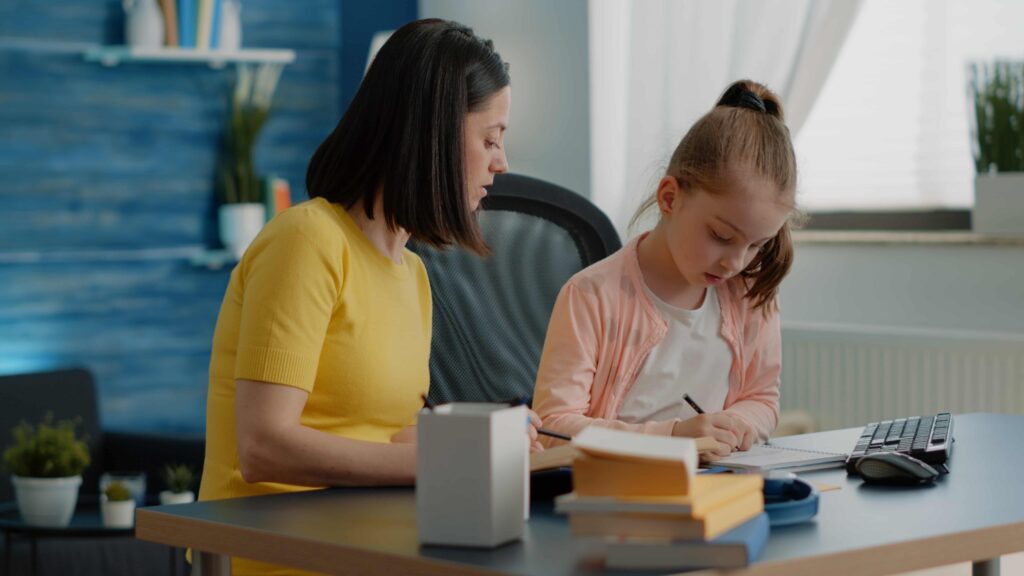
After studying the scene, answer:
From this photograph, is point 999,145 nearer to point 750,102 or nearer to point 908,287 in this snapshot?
point 908,287

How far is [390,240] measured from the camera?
164cm

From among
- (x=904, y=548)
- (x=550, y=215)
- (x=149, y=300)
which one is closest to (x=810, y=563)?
(x=904, y=548)

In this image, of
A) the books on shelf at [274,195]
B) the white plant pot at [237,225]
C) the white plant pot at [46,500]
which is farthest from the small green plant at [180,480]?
the books on shelf at [274,195]

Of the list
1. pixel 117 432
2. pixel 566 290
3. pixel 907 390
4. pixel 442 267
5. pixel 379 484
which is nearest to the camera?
pixel 379 484

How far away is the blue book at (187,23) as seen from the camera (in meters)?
4.30

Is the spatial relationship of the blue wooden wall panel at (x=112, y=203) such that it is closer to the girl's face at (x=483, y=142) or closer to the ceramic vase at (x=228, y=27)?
the ceramic vase at (x=228, y=27)

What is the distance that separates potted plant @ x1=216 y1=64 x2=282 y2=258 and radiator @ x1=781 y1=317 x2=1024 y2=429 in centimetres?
→ 180

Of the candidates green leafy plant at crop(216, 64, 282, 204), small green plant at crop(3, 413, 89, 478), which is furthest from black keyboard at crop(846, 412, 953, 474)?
green leafy plant at crop(216, 64, 282, 204)

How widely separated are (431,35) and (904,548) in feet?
2.63

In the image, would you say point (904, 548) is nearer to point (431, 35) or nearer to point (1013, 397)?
point (431, 35)

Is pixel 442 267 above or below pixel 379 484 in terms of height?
above

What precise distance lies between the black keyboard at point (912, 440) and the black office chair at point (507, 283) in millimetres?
569

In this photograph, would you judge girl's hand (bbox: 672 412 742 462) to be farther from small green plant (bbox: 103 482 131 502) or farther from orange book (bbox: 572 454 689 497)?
small green plant (bbox: 103 482 131 502)

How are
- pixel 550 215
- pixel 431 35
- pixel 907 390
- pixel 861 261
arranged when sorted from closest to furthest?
pixel 431 35
pixel 550 215
pixel 907 390
pixel 861 261
